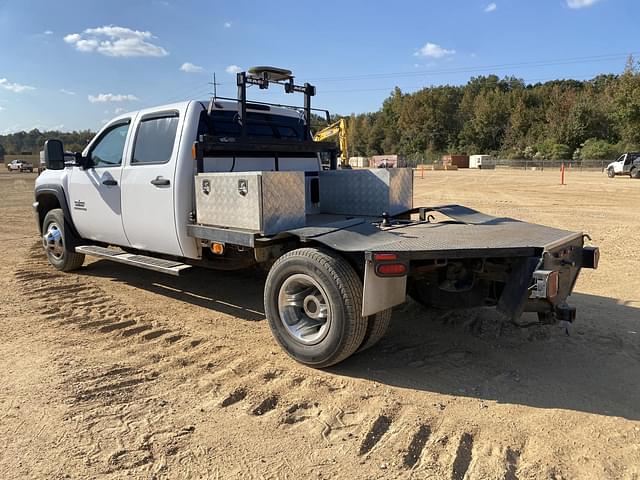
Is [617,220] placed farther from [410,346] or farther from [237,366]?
[237,366]

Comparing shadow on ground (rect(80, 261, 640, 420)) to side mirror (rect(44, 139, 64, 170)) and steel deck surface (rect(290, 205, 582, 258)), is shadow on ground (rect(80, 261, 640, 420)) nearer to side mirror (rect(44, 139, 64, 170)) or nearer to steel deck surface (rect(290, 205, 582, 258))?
steel deck surface (rect(290, 205, 582, 258))

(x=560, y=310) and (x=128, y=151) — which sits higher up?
(x=128, y=151)

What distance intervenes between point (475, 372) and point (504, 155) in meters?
81.1

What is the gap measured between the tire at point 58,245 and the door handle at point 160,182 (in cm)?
245

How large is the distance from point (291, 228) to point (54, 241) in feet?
14.7

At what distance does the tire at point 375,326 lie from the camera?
12.9 feet

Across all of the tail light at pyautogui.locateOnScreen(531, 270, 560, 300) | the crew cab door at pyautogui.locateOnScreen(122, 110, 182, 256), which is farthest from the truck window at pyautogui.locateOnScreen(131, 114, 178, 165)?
the tail light at pyautogui.locateOnScreen(531, 270, 560, 300)

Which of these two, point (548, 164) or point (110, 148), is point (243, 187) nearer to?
point (110, 148)

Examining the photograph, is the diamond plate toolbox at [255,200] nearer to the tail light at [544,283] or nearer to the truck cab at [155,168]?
the truck cab at [155,168]

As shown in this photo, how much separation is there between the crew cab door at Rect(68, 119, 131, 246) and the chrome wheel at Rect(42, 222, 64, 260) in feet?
1.98

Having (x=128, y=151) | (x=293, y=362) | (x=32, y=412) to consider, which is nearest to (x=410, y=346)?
(x=293, y=362)

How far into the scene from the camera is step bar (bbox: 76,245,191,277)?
5164mm

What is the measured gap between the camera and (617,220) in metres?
12.2

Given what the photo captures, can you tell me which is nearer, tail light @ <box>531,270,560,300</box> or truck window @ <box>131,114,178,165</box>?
tail light @ <box>531,270,560,300</box>
